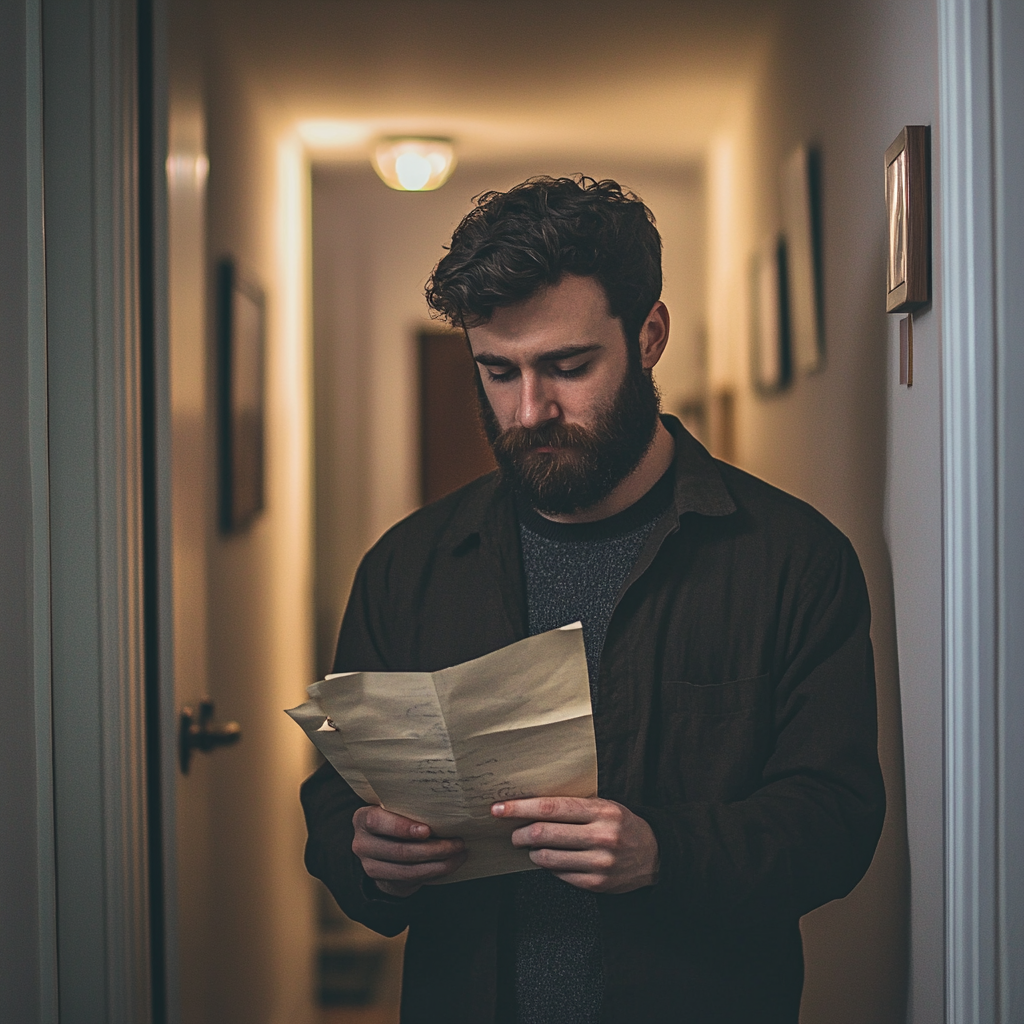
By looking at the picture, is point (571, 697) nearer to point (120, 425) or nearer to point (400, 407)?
point (120, 425)

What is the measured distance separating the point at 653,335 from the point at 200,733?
751mm

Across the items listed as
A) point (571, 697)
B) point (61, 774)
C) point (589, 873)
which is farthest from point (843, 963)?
point (61, 774)

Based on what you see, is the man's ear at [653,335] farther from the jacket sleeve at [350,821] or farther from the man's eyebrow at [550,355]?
the jacket sleeve at [350,821]

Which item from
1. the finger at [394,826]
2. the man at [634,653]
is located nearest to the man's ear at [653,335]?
the man at [634,653]

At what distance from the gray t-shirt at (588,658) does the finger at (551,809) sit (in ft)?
0.54

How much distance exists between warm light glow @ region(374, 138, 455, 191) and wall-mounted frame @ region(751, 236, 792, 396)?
46cm

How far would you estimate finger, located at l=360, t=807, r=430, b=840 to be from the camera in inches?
36.3

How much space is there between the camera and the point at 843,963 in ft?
3.59

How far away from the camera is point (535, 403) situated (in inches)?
40.7

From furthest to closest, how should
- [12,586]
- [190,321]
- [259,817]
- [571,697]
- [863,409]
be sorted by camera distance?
[259,817], [190,321], [863,409], [12,586], [571,697]

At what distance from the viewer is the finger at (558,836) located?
35.3 inches

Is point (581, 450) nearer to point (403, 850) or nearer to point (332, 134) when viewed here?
point (403, 850)

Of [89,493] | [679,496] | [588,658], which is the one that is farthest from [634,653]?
[89,493]

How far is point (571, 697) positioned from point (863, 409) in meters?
0.52
